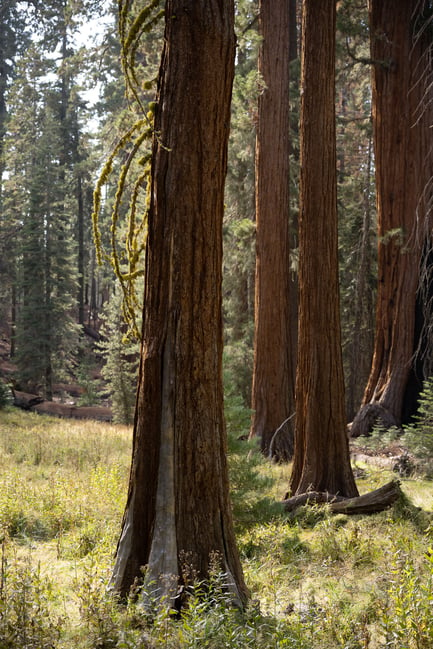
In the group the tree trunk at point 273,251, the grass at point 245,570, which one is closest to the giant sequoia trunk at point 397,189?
the tree trunk at point 273,251

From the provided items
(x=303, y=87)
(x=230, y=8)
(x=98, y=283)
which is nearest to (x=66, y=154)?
(x=98, y=283)

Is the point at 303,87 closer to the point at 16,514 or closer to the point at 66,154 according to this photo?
the point at 16,514

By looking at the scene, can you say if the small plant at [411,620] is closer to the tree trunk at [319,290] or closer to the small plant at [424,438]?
the tree trunk at [319,290]

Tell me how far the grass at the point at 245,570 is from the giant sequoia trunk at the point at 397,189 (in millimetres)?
3080

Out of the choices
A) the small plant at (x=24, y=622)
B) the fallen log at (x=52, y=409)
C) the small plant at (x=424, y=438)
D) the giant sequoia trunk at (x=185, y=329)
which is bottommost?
the fallen log at (x=52, y=409)

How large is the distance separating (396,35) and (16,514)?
1217 cm

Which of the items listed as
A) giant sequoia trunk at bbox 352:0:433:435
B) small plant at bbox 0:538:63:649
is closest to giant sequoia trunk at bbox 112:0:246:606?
small plant at bbox 0:538:63:649

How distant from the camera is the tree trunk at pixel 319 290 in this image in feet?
25.6

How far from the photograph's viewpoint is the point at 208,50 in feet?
14.0

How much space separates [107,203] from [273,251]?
74.3 feet

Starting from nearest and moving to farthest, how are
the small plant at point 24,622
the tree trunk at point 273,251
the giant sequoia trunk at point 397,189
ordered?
1. the small plant at point 24,622
2. the tree trunk at point 273,251
3. the giant sequoia trunk at point 397,189

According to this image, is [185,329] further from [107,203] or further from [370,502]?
[107,203]

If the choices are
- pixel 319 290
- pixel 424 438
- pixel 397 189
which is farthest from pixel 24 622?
pixel 397 189

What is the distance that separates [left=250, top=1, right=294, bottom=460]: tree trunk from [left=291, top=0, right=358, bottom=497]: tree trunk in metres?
3.68
